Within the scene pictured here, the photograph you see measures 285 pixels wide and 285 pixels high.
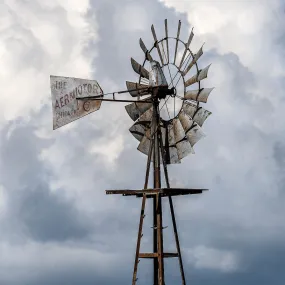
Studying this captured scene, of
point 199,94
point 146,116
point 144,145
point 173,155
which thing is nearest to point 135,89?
point 146,116

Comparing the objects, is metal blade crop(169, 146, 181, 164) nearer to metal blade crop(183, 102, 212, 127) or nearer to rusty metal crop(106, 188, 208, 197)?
metal blade crop(183, 102, 212, 127)

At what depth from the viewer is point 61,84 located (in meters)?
27.4

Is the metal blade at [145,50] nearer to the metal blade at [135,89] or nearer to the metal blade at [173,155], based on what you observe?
the metal blade at [135,89]

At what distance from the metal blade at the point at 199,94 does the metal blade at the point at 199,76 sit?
37cm

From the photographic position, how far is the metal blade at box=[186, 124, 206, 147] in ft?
91.6

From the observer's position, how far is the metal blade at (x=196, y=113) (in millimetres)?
27656

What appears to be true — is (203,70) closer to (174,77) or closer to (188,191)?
(174,77)

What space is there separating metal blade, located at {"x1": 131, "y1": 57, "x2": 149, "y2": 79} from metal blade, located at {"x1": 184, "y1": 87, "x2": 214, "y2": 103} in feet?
6.33

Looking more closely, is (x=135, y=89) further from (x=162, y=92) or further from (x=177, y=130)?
(x=177, y=130)

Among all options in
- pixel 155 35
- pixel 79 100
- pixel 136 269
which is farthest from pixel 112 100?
pixel 136 269

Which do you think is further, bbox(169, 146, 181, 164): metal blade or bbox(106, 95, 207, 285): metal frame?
bbox(169, 146, 181, 164): metal blade

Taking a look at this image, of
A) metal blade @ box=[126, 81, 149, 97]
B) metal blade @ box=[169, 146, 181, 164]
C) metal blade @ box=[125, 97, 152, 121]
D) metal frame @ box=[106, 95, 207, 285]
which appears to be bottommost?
metal frame @ box=[106, 95, 207, 285]

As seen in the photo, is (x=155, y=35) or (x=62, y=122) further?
(x=155, y=35)

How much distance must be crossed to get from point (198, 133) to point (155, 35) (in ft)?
15.1
